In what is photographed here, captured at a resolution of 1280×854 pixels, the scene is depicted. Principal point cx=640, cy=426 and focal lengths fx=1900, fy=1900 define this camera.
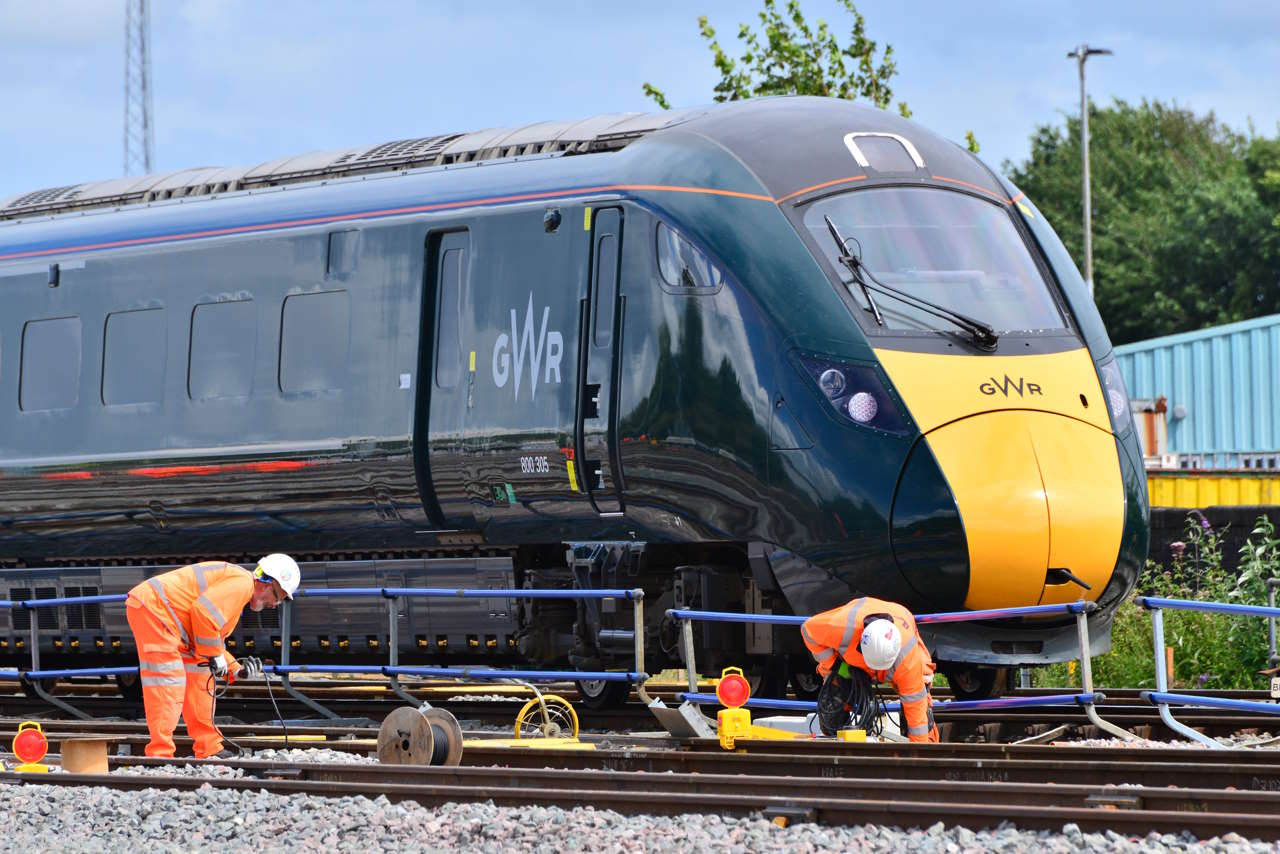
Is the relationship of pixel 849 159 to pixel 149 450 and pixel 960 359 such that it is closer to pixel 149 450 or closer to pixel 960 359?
pixel 960 359

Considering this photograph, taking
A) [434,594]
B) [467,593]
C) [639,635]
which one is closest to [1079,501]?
[639,635]

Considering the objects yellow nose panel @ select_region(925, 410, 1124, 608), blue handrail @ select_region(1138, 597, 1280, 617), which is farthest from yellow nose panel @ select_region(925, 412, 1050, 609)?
blue handrail @ select_region(1138, 597, 1280, 617)

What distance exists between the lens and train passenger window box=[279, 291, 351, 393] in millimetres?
12867

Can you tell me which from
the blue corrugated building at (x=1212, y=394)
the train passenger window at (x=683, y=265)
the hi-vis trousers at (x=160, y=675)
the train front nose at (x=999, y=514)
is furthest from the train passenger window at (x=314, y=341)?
the blue corrugated building at (x=1212, y=394)

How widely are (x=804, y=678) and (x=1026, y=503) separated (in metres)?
2.24

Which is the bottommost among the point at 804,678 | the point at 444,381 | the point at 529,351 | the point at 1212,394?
the point at 804,678

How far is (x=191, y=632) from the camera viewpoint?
1041 centimetres

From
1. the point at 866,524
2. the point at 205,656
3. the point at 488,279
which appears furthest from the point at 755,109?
the point at 205,656

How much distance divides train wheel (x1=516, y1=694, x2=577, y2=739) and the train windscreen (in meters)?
3.04

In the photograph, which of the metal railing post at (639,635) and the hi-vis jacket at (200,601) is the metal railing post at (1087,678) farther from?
the hi-vis jacket at (200,601)

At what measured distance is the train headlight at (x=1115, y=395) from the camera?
11320 mm

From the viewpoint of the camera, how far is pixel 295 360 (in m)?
13.0

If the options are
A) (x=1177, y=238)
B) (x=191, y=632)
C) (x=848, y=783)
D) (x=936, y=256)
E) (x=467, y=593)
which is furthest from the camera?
(x=1177, y=238)

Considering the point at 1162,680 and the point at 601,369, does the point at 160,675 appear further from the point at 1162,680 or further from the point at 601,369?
the point at 1162,680
